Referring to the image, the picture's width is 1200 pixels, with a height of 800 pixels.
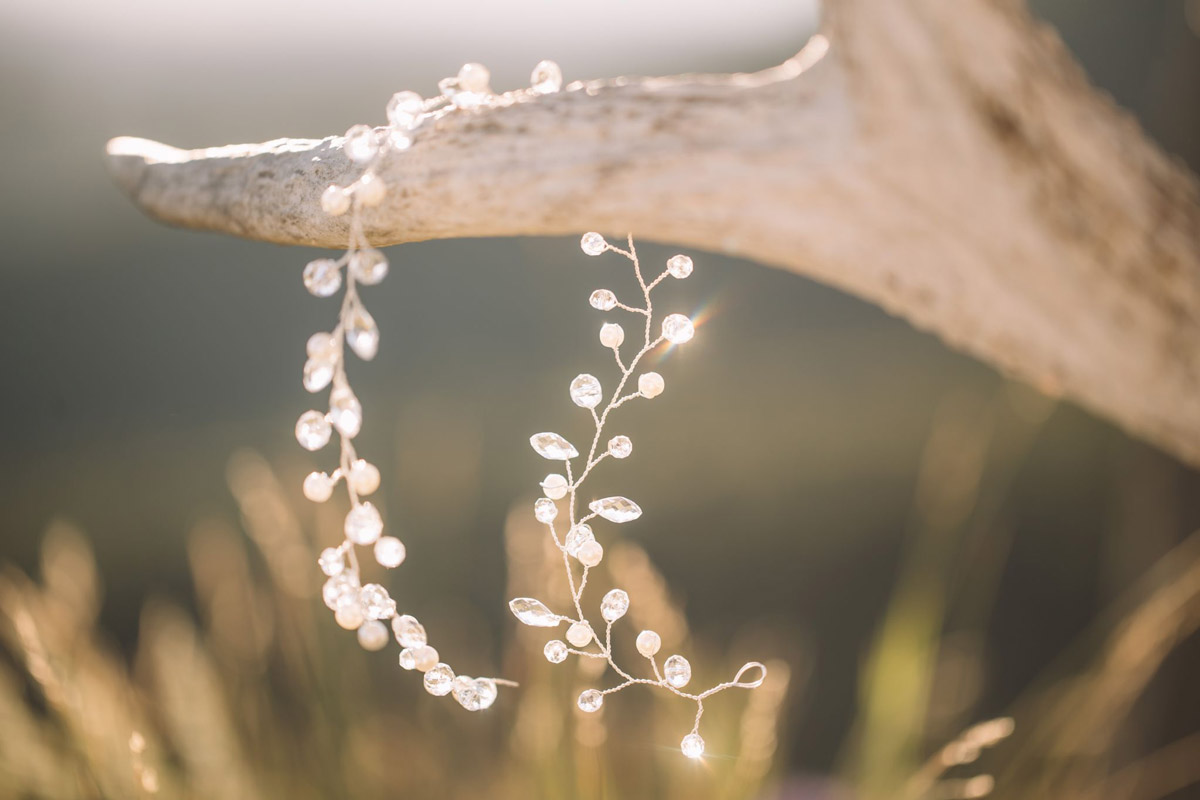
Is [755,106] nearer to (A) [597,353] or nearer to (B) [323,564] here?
(B) [323,564]

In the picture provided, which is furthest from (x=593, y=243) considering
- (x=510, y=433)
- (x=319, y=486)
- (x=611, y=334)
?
(x=510, y=433)

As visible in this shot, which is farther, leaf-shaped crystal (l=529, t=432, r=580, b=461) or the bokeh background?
the bokeh background

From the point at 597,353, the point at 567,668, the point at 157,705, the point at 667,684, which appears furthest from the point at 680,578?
the point at 667,684

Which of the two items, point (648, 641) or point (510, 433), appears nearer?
point (648, 641)

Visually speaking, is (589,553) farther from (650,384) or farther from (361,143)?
(361,143)

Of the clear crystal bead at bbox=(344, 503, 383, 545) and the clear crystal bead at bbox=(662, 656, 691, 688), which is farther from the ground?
the clear crystal bead at bbox=(344, 503, 383, 545)

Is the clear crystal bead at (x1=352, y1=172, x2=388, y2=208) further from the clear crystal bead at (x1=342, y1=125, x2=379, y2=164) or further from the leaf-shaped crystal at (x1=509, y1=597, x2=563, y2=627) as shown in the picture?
the leaf-shaped crystal at (x1=509, y1=597, x2=563, y2=627)

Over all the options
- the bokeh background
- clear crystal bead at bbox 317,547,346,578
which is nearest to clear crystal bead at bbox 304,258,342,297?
clear crystal bead at bbox 317,547,346,578
